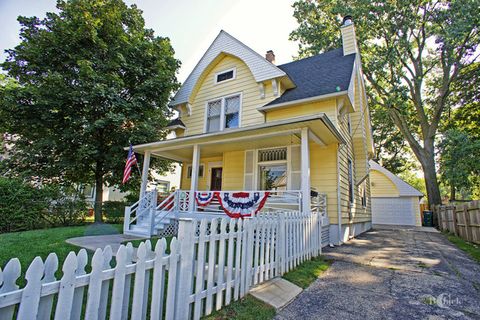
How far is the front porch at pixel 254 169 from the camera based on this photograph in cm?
691

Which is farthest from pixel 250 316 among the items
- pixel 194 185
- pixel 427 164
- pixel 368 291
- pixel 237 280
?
pixel 427 164

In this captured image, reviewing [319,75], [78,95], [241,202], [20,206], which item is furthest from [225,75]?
[20,206]

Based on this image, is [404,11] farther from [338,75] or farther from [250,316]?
[250,316]

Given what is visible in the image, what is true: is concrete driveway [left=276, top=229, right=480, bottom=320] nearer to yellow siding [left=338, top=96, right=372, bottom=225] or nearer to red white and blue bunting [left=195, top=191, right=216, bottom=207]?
yellow siding [left=338, top=96, right=372, bottom=225]

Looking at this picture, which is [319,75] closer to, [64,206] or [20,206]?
[64,206]

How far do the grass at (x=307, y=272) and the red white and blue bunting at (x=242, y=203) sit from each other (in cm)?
216

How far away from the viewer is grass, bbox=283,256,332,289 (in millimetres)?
3973

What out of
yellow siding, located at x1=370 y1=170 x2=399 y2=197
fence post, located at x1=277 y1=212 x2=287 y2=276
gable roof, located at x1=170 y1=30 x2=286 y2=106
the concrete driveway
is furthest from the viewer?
yellow siding, located at x1=370 y1=170 x2=399 y2=197

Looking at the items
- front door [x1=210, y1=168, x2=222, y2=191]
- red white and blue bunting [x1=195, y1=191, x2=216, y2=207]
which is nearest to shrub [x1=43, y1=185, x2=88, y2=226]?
front door [x1=210, y1=168, x2=222, y2=191]

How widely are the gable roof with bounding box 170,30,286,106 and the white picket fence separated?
24.2ft

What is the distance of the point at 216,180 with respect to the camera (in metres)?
11.3

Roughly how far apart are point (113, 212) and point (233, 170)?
7.55m

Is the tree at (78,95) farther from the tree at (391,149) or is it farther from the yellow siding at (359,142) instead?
the tree at (391,149)

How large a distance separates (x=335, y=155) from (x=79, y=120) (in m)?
11.1
